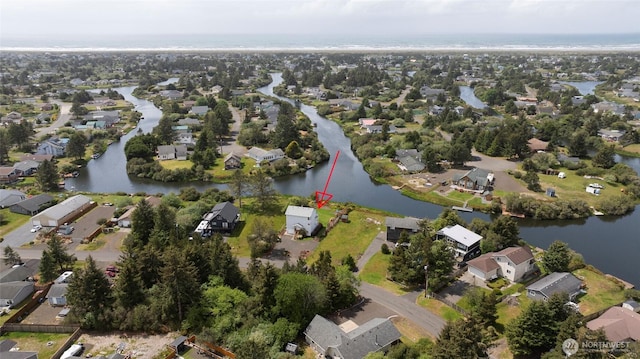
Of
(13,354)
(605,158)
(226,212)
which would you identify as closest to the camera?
(13,354)

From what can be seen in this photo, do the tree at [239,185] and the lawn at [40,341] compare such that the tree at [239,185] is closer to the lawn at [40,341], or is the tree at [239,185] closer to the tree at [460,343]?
the lawn at [40,341]

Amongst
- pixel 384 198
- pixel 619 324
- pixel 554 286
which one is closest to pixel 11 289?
pixel 384 198

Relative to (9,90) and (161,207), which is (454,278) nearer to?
(161,207)

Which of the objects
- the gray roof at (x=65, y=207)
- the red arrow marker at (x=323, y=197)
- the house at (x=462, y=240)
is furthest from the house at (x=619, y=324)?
the gray roof at (x=65, y=207)

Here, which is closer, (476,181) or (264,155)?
(476,181)

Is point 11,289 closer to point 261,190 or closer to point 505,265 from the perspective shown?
point 261,190

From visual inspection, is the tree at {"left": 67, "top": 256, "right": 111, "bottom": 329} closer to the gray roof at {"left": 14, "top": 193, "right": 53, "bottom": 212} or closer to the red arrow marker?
the gray roof at {"left": 14, "top": 193, "right": 53, "bottom": 212}
